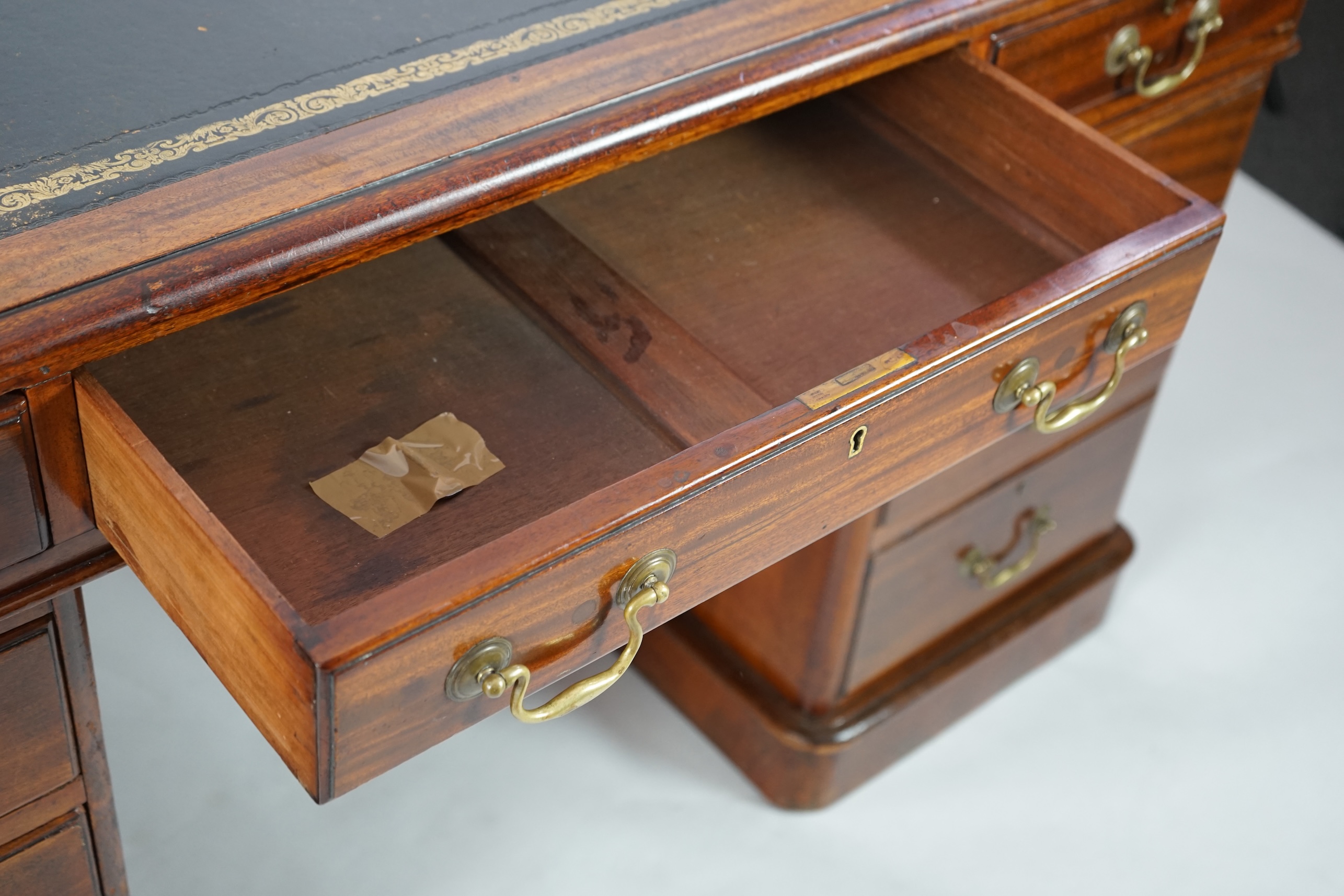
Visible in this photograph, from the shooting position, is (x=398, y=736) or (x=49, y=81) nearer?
(x=398, y=736)

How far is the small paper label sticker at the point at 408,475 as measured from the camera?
0.84 metres

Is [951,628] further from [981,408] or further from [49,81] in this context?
[49,81]

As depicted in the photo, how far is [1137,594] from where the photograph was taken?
1646 mm

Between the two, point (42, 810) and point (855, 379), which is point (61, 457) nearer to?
point (42, 810)

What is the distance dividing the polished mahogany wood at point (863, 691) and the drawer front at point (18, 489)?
0.69 m

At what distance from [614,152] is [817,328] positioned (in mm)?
195

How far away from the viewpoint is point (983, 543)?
1359mm

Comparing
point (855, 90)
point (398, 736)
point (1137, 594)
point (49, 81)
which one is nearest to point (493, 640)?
point (398, 736)

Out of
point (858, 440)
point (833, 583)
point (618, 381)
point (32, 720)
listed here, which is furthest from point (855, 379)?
point (32, 720)

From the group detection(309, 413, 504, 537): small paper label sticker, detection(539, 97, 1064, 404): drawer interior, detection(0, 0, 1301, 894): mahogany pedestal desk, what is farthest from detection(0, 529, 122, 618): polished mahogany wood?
detection(539, 97, 1064, 404): drawer interior

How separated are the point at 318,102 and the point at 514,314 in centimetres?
19

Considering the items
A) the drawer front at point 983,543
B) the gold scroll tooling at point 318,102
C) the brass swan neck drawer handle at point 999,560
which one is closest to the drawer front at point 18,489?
the gold scroll tooling at point 318,102

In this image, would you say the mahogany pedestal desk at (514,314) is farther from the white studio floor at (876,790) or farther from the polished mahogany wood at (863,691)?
the white studio floor at (876,790)

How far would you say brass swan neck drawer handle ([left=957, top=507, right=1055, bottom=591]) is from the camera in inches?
53.1
